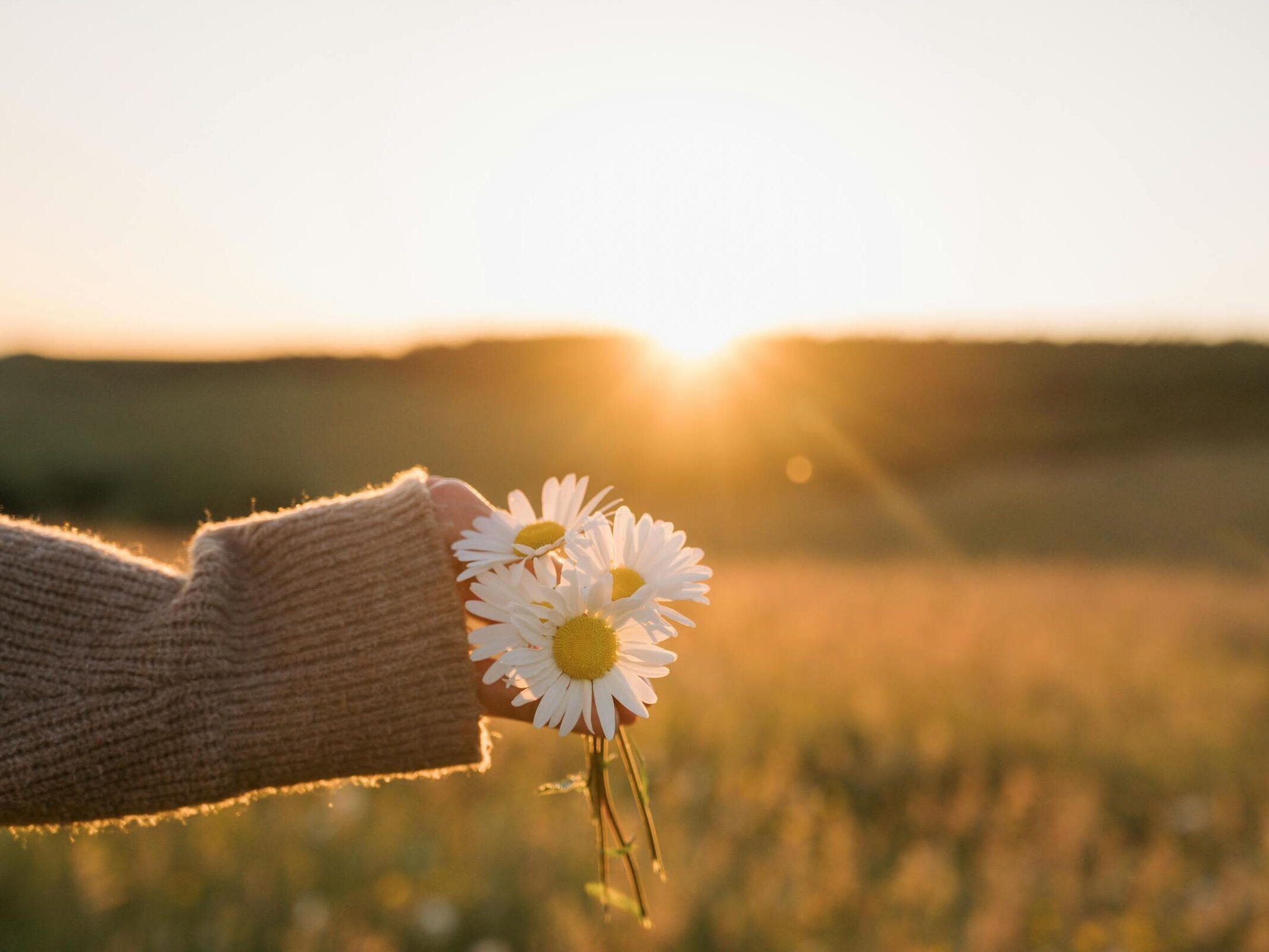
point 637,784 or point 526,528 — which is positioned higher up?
point 526,528

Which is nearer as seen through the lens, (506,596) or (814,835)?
(506,596)

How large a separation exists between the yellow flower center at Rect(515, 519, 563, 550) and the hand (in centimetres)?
43

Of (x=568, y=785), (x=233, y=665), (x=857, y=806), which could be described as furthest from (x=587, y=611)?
(x=857, y=806)

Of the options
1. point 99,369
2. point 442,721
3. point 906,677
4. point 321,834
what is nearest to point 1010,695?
point 906,677

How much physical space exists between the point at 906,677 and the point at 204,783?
5.12 m

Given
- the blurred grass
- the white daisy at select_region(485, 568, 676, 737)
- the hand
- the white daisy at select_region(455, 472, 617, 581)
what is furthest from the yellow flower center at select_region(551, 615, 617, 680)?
the blurred grass

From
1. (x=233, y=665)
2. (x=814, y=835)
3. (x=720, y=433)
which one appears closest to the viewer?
(x=233, y=665)

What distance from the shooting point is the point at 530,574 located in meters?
1.25

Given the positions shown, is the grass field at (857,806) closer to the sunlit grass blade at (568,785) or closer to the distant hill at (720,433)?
the sunlit grass blade at (568,785)

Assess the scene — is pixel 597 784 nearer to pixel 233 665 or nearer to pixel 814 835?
pixel 233 665

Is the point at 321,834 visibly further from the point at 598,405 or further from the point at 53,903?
the point at 598,405

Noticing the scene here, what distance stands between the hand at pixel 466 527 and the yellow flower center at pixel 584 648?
22.1 inches

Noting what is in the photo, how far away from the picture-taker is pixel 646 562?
49.1 inches

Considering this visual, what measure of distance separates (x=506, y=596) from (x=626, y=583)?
0.53ft
